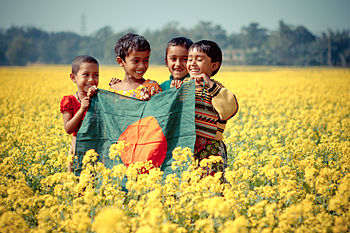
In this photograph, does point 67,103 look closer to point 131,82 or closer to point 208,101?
point 131,82

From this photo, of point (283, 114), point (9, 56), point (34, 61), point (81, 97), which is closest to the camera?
point (81, 97)

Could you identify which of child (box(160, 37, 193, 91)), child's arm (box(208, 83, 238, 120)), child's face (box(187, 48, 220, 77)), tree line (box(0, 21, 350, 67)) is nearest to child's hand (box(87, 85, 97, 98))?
child (box(160, 37, 193, 91))

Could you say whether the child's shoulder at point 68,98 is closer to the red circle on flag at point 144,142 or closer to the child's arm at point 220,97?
the red circle on flag at point 144,142

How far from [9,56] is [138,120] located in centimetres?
6998

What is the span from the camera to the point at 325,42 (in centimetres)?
5266

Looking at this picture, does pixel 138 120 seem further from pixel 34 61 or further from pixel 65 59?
pixel 34 61

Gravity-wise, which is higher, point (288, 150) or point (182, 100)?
point (182, 100)

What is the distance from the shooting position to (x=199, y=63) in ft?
10.6

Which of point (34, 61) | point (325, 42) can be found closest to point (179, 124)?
point (325, 42)

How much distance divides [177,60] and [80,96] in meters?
1.10

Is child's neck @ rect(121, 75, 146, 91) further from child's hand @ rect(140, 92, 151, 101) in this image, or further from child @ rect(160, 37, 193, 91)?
child @ rect(160, 37, 193, 91)

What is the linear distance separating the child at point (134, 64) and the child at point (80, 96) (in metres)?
0.27

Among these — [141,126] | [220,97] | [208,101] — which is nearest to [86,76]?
[141,126]

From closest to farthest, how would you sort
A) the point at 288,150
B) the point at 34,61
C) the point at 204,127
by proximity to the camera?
the point at 204,127 < the point at 288,150 < the point at 34,61
